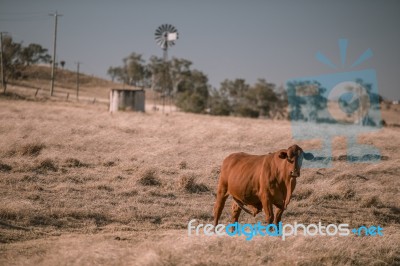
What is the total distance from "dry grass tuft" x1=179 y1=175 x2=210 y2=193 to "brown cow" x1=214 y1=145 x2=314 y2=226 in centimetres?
438

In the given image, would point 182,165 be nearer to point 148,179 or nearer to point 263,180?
point 148,179

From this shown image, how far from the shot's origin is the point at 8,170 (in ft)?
45.0

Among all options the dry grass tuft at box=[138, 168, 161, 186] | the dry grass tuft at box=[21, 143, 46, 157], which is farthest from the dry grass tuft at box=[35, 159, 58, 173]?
the dry grass tuft at box=[138, 168, 161, 186]

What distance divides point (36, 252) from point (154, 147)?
1280cm

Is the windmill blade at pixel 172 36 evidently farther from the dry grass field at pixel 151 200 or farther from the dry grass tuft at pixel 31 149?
the dry grass tuft at pixel 31 149

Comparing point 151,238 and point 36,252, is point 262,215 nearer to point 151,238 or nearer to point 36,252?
point 151,238

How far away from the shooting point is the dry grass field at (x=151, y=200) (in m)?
7.45

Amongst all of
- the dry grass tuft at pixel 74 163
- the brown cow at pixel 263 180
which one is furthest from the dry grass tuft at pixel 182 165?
the brown cow at pixel 263 180

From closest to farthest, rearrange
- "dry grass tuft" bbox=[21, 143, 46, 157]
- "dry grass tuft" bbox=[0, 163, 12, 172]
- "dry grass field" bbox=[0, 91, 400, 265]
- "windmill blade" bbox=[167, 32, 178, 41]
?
1. "dry grass field" bbox=[0, 91, 400, 265]
2. "dry grass tuft" bbox=[0, 163, 12, 172]
3. "dry grass tuft" bbox=[21, 143, 46, 157]
4. "windmill blade" bbox=[167, 32, 178, 41]

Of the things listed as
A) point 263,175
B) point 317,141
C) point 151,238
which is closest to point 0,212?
point 151,238

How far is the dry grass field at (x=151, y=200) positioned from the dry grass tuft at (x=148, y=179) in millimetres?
32

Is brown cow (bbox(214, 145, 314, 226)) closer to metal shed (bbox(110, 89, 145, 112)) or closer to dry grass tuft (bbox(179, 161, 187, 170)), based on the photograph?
dry grass tuft (bbox(179, 161, 187, 170))

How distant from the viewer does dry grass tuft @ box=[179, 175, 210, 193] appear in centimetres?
1353

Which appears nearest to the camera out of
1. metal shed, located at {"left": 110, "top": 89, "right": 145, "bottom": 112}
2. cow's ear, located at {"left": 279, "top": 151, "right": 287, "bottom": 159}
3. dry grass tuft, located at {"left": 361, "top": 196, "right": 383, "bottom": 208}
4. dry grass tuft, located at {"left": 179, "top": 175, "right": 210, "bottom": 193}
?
cow's ear, located at {"left": 279, "top": 151, "right": 287, "bottom": 159}
